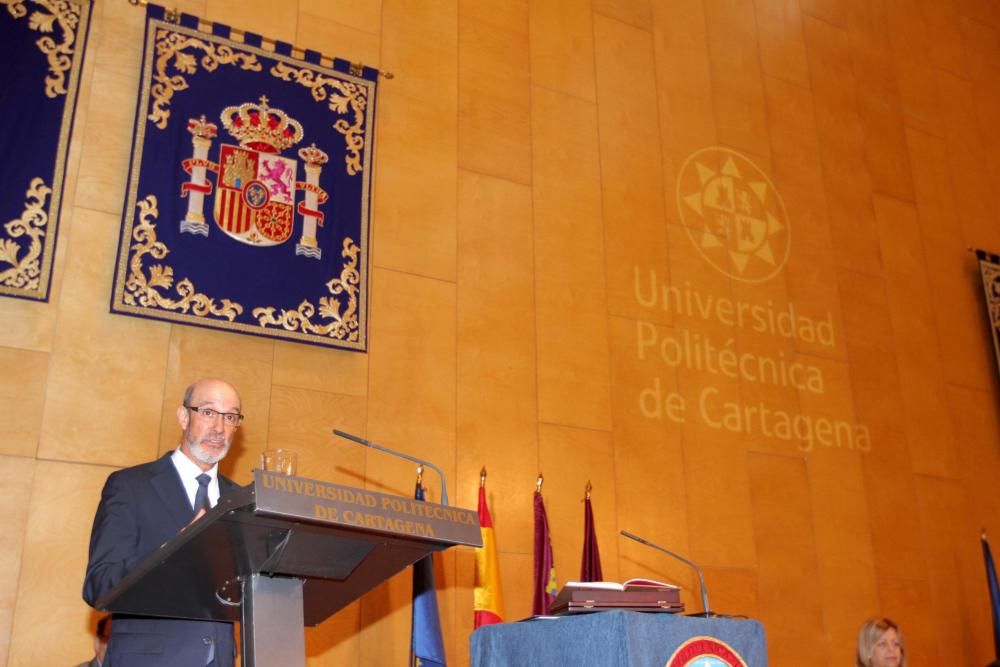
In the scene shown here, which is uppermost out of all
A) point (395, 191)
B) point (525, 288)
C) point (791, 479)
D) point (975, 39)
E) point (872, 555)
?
point (975, 39)

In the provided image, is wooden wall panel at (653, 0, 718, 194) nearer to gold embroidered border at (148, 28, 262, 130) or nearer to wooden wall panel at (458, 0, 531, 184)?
wooden wall panel at (458, 0, 531, 184)

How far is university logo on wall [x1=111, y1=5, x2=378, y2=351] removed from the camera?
4773mm

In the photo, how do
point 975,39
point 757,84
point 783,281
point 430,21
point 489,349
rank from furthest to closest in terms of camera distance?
1. point 975,39
2. point 757,84
3. point 783,281
4. point 430,21
5. point 489,349

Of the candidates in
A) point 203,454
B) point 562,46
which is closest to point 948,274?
point 562,46

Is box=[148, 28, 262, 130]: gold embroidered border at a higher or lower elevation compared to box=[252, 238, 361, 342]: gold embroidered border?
higher

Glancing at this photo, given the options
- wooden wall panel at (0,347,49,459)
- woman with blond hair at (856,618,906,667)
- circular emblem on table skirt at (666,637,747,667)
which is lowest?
circular emblem on table skirt at (666,637,747,667)

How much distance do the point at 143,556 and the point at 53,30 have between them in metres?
2.92

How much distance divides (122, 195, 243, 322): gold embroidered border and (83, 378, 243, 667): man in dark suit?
1.20 metres

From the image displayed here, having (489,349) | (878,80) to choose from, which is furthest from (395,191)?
(878,80)

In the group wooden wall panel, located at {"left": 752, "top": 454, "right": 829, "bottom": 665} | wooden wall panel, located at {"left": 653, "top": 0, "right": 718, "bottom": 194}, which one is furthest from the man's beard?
wooden wall panel, located at {"left": 653, "top": 0, "right": 718, "bottom": 194}

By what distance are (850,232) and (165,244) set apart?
455cm

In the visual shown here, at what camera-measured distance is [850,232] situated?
23.8 feet

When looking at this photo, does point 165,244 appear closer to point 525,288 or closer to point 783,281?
point 525,288

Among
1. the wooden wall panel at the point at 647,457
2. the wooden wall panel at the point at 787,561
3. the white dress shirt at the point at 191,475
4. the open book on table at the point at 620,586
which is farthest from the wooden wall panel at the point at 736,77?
the white dress shirt at the point at 191,475
